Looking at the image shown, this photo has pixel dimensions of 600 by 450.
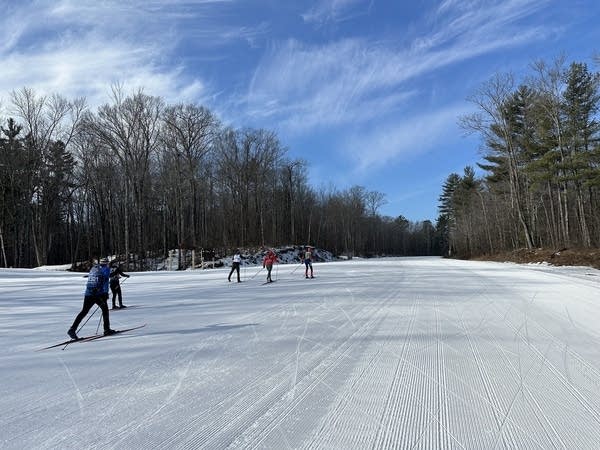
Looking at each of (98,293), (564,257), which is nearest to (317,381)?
(98,293)

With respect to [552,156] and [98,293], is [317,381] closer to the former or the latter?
[98,293]

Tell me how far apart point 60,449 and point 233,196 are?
49308 millimetres

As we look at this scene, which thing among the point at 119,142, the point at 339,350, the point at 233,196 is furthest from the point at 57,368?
the point at 233,196

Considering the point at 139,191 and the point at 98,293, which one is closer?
the point at 98,293

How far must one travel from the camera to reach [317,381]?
4.51m

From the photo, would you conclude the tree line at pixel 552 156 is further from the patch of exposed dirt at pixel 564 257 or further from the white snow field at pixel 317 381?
the white snow field at pixel 317 381

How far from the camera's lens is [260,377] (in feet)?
15.5

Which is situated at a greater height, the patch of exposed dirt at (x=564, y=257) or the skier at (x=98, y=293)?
the skier at (x=98, y=293)

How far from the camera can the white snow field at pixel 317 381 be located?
326 cm

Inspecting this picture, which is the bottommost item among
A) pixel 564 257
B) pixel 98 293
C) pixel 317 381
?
pixel 317 381

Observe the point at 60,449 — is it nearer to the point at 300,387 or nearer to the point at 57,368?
the point at 300,387

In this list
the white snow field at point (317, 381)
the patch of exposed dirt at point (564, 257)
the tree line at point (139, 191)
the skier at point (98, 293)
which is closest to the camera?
the white snow field at point (317, 381)

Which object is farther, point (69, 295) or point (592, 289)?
point (69, 295)

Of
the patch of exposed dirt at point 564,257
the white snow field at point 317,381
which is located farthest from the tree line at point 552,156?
the white snow field at point 317,381
